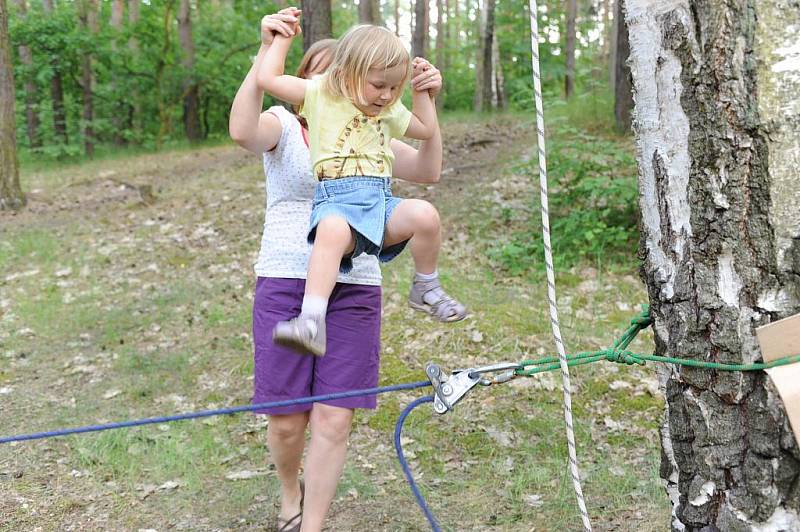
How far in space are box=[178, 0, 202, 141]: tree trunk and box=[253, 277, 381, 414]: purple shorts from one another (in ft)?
45.5

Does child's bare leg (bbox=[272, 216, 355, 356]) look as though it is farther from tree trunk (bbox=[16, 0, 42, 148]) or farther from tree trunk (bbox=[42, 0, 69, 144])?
tree trunk (bbox=[16, 0, 42, 148])

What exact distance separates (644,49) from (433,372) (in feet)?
3.40

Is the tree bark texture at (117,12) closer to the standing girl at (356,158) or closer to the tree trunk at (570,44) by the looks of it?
the tree trunk at (570,44)

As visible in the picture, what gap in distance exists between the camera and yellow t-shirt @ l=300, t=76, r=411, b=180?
2.56 meters

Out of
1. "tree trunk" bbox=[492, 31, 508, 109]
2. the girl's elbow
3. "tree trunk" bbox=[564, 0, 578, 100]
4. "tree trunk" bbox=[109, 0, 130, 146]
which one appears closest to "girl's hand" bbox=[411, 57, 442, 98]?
the girl's elbow

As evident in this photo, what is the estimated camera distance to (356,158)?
2.59 m

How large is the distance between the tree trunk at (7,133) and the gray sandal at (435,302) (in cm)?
860

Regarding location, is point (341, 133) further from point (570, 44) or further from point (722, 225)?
point (570, 44)

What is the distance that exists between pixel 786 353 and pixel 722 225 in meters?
0.31

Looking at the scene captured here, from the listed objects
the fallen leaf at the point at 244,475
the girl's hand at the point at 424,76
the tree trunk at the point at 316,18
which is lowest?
the fallen leaf at the point at 244,475

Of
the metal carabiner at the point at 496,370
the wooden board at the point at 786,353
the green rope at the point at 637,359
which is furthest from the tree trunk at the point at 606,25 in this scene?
the wooden board at the point at 786,353

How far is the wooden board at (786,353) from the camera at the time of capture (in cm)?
167

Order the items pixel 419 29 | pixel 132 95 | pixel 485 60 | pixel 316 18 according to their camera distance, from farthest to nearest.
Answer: pixel 132 95, pixel 485 60, pixel 419 29, pixel 316 18

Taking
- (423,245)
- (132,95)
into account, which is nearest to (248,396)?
(423,245)
